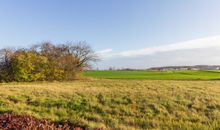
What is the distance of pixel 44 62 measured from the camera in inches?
1667

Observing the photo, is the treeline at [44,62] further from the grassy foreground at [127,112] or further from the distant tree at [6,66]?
the grassy foreground at [127,112]

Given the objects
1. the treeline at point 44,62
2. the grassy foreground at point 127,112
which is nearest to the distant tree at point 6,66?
the treeline at point 44,62

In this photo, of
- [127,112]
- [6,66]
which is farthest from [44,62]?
[127,112]

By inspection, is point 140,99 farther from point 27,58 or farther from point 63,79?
point 63,79

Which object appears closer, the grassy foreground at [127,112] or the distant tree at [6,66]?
the grassy foreground at [127,112]

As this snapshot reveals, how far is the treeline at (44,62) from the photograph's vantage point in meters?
39.0

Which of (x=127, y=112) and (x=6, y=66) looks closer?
(x=127, y=112)

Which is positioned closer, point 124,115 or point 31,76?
point 124,115

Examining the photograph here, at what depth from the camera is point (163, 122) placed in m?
9.19

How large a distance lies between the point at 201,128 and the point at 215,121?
1224 mm

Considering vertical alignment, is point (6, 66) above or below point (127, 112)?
above

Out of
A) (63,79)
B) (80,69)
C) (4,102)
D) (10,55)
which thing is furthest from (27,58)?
(4,102)

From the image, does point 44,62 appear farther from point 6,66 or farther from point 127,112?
point 127,112

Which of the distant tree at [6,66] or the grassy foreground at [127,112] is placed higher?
the distant tree at [6,66]
